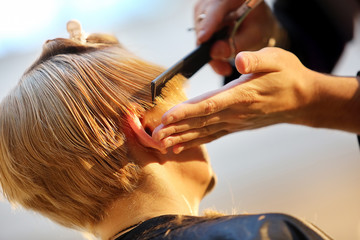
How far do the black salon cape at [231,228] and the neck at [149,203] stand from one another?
0.16ft

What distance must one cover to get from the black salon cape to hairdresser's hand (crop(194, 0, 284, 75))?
62cm

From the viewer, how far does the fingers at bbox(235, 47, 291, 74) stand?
0.78 m

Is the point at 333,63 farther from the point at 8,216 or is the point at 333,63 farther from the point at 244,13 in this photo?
the point at 8,216

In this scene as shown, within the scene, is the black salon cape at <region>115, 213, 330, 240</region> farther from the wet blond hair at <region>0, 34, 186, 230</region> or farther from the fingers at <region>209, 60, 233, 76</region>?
the fingers at <region>209, 60, 233, 76</region>

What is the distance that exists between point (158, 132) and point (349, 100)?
24.4 inches

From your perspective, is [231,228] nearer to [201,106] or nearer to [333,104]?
[201,106]

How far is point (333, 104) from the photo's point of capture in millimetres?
1089

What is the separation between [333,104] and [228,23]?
0.43 m

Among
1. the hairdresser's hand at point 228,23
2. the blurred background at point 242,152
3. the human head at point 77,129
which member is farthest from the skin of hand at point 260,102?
the blurred background at point 242,152

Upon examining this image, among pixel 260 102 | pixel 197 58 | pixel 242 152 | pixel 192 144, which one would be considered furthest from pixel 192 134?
pixel 242 152

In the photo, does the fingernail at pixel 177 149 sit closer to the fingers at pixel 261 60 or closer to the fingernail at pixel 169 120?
the fingernail at pixel 169 120

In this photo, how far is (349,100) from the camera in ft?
3.57

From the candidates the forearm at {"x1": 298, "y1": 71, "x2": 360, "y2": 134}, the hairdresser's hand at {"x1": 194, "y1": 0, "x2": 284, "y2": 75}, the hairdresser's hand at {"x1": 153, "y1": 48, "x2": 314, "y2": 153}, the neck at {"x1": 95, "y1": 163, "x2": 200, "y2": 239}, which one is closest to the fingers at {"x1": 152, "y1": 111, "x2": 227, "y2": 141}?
the hairdresser's hand at {"x1": 153, "y1": 48, "x2": 314, "y2": 153}

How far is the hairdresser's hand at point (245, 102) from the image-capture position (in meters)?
0.79
